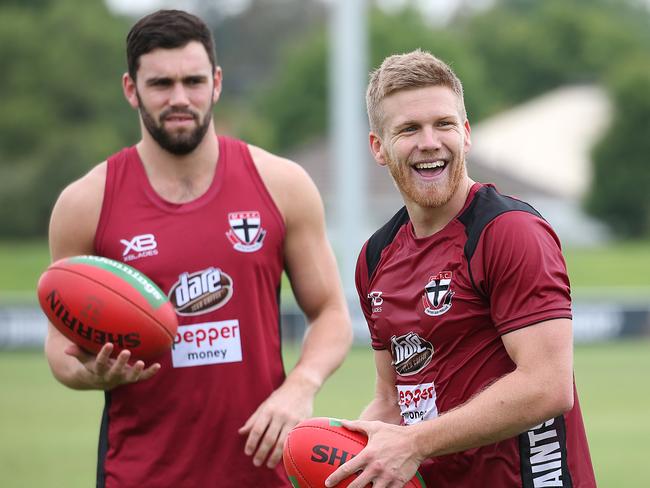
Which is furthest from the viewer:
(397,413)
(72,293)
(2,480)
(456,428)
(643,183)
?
(643,183)

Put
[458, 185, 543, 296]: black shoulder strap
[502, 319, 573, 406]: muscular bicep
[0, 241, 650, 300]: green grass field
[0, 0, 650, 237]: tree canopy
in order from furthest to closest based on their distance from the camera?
[0, 0, 650, 237]: tree canopy → [0, 241, 650, 300]: green grass field → [458, 185, 543, 296]: black shoulder strap → [502, 319, 573, 406]: muscular bicep

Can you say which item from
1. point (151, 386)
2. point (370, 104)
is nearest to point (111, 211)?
point (151, 386)

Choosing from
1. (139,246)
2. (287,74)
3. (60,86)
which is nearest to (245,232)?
(139,246)

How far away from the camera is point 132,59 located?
177 inches

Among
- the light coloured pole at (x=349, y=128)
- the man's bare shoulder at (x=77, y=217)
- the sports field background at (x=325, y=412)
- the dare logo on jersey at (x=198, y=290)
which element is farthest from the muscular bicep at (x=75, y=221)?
the light coloured pole at (x=349, y=128)

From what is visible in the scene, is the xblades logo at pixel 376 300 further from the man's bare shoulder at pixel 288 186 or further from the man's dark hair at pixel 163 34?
the man's dark hair at pixel 163 34

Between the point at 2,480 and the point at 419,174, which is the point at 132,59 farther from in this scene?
the point at 2,480

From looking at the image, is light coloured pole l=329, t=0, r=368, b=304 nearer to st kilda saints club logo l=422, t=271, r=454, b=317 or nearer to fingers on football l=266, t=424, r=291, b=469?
fingers on football l=266, t=424, r=291, b=469

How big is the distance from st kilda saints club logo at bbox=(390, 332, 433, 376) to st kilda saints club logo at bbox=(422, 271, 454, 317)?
0.11 m

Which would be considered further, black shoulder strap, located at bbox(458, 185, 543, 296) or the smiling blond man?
black shoulder strap, located at bbox(458, 185, 543, 296)

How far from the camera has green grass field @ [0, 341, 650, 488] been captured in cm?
964

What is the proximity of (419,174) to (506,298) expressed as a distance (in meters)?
0.47

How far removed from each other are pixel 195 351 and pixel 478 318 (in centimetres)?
136

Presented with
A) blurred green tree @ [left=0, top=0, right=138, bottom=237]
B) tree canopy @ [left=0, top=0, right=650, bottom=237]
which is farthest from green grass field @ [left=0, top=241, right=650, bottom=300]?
blurred green tree @ [left=0, top=0, right=138, bottom=237]
